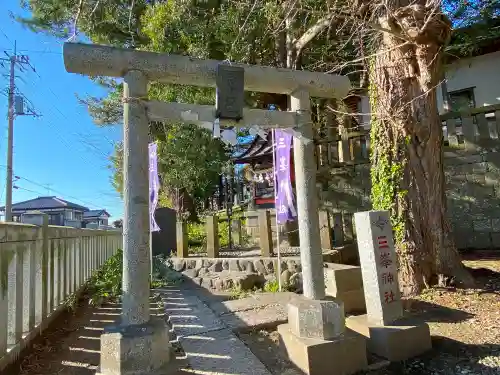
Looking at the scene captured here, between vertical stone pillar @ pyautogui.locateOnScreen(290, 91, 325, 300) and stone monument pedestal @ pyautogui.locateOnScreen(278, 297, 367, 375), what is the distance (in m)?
0.23

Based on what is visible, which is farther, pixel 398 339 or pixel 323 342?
pixel 398 339

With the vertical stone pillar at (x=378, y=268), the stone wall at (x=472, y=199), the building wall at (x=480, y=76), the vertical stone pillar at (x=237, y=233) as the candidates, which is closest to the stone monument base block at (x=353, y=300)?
the vertical stone pillar at (x=378, y=268)

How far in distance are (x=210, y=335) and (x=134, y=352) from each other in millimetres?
1555

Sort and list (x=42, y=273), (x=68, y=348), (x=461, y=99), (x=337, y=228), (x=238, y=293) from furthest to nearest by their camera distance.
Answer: (x=461, y=99), (x=337, y=228), (x=238, y=293), (x=42, y=273), (x=68, y=348)

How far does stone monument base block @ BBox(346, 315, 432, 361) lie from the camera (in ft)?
12.2

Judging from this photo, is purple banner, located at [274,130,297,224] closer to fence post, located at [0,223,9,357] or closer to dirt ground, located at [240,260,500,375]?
dirt ground, located at [240,260,500,375]

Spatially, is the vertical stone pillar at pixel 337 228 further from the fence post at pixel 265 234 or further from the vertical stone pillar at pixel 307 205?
the vertical stone pillar at pixel 307 205

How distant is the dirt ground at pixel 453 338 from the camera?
139 inches

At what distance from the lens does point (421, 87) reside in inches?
232

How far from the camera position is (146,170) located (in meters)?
3.44

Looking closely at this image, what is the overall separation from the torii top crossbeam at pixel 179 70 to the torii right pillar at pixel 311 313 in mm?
210

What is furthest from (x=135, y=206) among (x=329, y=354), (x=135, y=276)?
(x=329, y=354)

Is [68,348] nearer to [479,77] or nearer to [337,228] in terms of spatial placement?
[337,228]

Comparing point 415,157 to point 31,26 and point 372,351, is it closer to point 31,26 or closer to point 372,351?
point 372,351
